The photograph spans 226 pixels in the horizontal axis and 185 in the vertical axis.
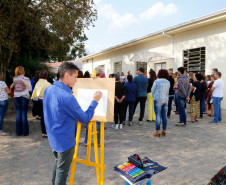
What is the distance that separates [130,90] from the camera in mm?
6262

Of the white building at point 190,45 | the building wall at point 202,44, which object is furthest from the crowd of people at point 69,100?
the white building at point 190,45

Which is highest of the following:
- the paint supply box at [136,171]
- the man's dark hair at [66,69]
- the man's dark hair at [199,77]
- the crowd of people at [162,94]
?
the man's dark hair at [199,77]

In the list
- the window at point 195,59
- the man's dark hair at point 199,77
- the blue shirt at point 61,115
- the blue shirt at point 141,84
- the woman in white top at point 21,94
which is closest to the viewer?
the blue shirt at point 61,115

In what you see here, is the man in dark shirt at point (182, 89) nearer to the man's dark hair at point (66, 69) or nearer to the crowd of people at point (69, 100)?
the crowd of people at point (69, 100)

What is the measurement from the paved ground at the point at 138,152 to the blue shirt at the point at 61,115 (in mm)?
1110

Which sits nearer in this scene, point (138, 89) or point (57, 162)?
point (57, 162)

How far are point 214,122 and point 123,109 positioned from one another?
3242 millimetres

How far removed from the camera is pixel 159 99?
4930 mm

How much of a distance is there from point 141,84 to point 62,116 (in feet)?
15.2

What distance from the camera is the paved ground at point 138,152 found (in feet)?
9.82

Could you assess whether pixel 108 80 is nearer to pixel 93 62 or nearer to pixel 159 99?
pixel 159 99

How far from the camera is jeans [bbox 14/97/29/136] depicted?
5.12m

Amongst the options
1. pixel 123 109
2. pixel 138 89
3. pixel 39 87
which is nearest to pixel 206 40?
pixel 138 89

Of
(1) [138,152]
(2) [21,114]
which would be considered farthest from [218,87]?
(2) [21,114]
